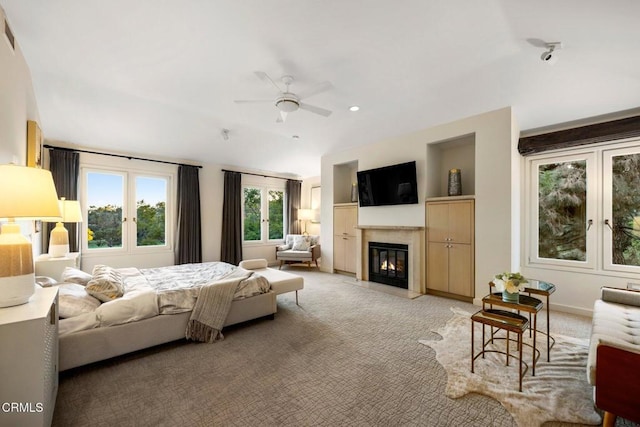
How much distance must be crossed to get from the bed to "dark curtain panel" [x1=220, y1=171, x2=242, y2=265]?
2.74 metres

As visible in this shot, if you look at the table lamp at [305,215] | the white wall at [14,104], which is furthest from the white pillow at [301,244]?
the white wall at [14,104]

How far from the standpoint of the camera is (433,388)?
204 centimetres

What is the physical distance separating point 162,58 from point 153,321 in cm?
277

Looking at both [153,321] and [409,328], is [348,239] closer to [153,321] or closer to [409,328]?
[409,328]

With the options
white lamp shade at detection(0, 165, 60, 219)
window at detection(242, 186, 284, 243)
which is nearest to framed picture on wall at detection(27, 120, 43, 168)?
white lamp shade at detection(0, 165, 60, 219)

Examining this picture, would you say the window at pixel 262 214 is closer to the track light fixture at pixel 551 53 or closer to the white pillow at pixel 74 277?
the white pillow at pixel 74 277

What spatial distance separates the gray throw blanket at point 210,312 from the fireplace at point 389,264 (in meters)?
3.11

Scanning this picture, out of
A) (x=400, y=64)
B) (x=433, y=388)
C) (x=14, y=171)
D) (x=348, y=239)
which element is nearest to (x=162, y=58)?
(x=14, y=171)

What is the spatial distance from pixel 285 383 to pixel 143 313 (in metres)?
1.52

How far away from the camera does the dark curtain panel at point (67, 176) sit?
14.9 ft

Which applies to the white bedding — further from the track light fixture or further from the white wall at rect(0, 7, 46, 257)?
the track light fixture

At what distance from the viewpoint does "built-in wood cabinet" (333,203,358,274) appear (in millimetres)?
5859

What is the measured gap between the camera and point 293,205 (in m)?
7.82

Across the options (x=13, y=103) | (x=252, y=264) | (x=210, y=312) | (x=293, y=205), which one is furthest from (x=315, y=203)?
(x=13, y=103)
